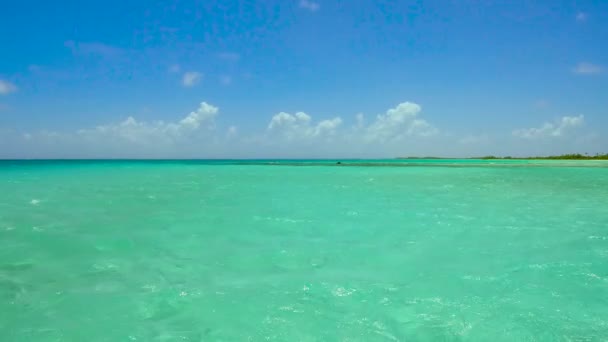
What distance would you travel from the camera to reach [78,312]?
3807 millimetres

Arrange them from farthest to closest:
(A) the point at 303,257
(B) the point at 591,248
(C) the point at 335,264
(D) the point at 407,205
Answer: (D) the point at 407,205 < (B) the point at 591,248 < (A) the point at 303,257 < (C) the point at 335,264

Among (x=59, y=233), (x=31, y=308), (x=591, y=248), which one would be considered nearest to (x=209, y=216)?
(x=59, y=233)

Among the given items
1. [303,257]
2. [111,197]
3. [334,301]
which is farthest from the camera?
[111,197]

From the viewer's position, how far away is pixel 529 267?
5324 millimetres

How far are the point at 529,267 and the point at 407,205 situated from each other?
643 cm

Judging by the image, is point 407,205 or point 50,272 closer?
point 50,272

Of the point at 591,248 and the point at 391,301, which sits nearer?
the point at 391,301

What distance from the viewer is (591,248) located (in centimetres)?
638

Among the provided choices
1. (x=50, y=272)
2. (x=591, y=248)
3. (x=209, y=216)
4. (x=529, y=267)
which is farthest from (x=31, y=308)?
(x=591, y=248)

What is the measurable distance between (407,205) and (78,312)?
9887 mm

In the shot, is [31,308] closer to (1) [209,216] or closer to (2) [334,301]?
(2) [334,301]

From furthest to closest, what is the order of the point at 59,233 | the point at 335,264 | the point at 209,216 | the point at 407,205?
the point at 407,205
the point at 209,216
the point at 59,233
the point at 335,264

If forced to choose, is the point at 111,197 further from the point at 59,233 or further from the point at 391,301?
the point at 391,301

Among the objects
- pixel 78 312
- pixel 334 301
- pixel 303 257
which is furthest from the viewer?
pixel 303 257
